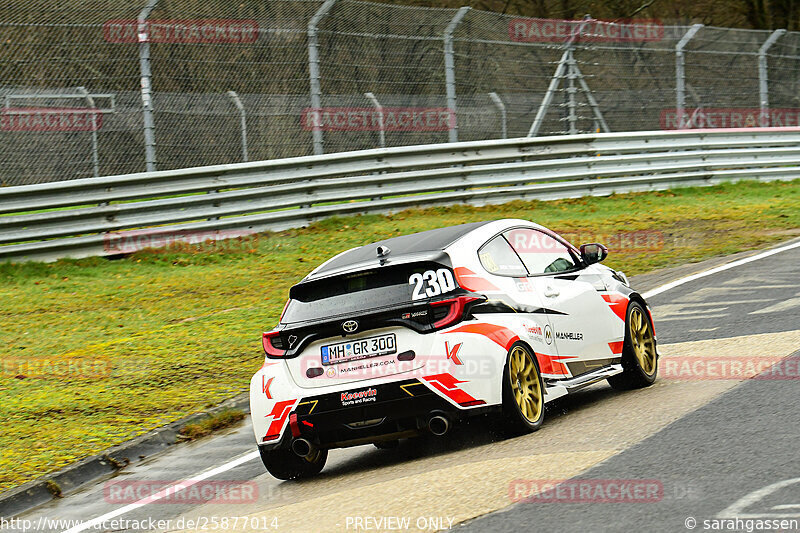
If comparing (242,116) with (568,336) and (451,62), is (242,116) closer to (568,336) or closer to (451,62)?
(451,62)

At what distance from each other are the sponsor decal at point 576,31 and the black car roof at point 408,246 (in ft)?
45.0

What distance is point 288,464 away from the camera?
Result: 743 cm

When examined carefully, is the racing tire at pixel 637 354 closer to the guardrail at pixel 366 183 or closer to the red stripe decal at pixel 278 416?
the red stripe decal at pixel 278 416

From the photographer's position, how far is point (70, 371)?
36.0ft

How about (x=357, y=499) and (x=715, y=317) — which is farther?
(x=715, y=317)

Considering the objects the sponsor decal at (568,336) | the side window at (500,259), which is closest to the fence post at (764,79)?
the sponsor decal at (568,336)

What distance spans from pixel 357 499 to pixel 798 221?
43.7 ft

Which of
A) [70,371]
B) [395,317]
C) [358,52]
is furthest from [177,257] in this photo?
[395,317]

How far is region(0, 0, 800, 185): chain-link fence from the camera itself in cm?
1597

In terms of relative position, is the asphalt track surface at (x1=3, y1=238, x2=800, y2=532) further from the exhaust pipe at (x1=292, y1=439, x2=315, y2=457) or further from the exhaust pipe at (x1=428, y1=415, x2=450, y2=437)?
the exhaust pipe at (x1=292, y1=439, x2=315, y2=457)

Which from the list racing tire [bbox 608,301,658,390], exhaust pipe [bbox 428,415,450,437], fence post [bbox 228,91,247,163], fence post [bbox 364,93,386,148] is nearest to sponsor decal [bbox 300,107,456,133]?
fence post [bbox 364,93,386,148]

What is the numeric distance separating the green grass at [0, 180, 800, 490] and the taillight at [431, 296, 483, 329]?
2997 mm

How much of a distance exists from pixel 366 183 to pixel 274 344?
464 inches

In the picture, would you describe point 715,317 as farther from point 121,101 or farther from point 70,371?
point 121,101
